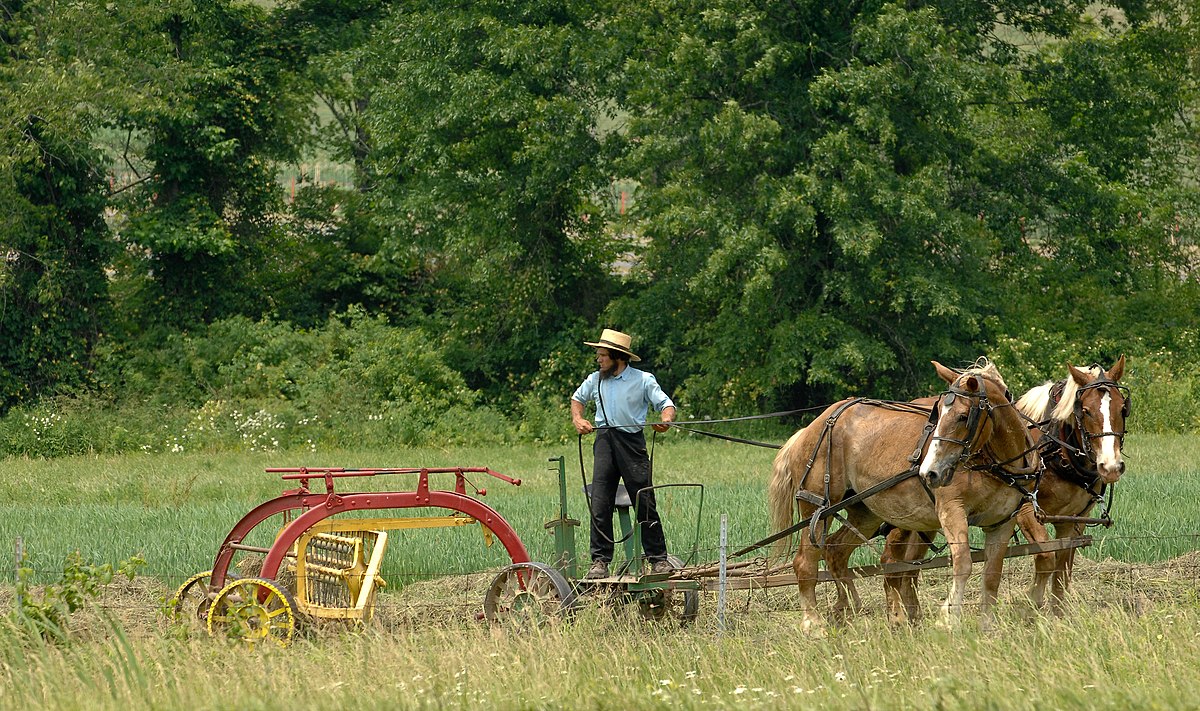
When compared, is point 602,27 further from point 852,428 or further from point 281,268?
point 852,428

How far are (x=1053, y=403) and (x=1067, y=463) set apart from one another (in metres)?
0.49

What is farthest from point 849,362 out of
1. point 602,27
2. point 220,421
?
point 220,421

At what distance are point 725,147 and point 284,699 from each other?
16871 millimetres

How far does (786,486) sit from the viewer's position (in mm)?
10250

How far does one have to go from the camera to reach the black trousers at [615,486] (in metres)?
9.45

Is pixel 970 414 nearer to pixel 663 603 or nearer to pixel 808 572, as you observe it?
pixel 808 572

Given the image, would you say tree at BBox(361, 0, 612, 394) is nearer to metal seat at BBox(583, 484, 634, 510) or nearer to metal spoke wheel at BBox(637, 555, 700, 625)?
metal seat at BBox(583, 484, 634, 510)

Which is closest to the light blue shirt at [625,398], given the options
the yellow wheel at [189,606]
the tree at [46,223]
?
the yellow wheel at [189,606]

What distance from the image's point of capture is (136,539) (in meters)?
13.6

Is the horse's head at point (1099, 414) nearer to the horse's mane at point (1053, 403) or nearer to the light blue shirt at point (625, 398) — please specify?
the horse's mane at point (1053, 403)

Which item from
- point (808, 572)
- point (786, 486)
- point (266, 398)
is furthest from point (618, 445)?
point (266, 398)

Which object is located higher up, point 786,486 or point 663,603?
point 786,486

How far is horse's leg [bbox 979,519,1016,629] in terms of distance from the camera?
870 cm

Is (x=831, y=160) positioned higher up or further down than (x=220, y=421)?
higher up
